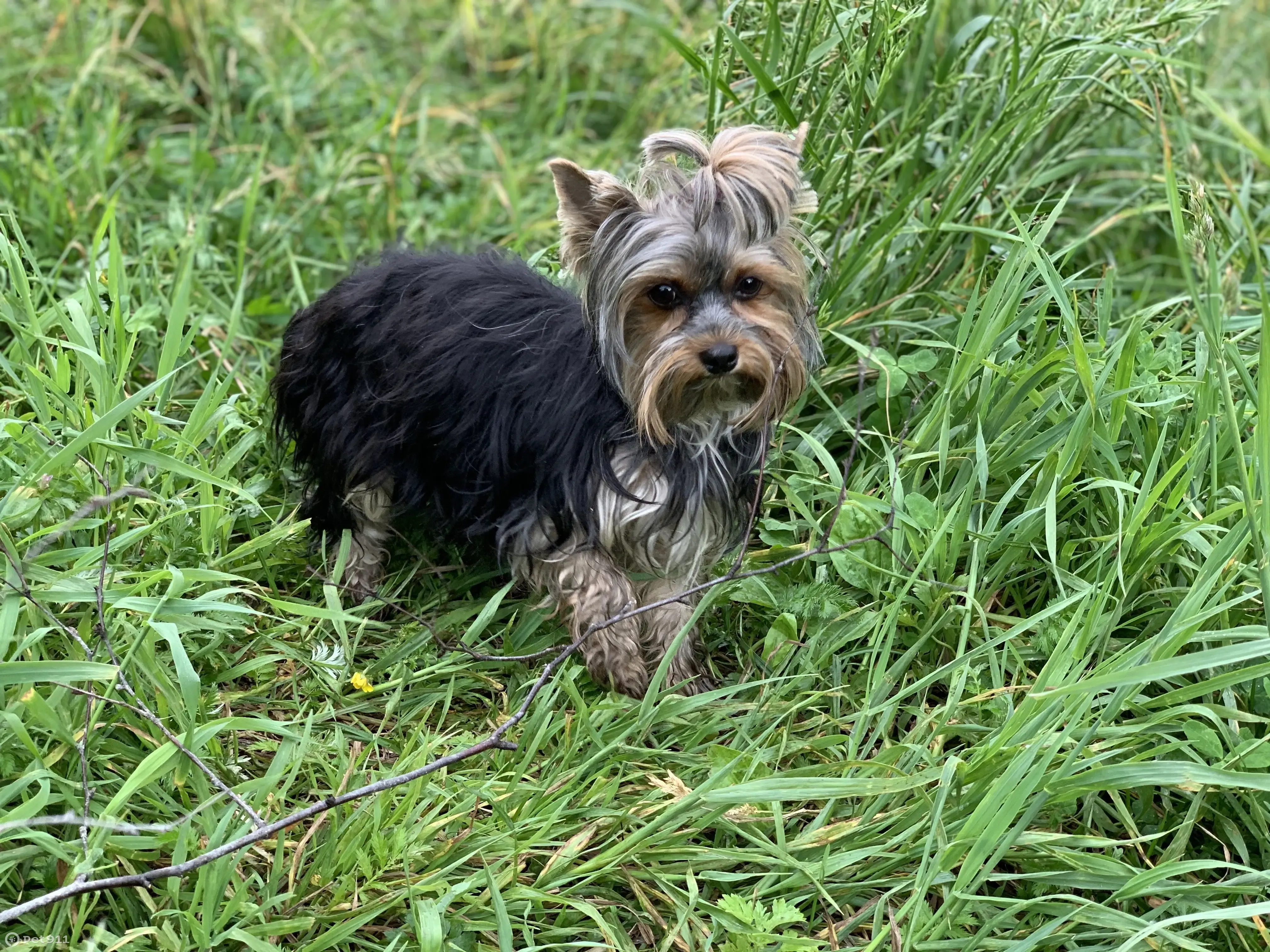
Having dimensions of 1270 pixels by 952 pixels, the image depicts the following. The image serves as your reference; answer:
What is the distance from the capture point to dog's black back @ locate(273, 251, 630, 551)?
3.69 m

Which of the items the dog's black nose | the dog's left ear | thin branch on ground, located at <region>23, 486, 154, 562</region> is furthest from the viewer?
the dog's left ear

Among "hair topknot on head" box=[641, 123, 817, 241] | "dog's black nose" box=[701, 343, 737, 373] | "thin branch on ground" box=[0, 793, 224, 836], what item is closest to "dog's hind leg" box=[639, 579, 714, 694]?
"dog's black nose" box=[701, 343, 737, 373]

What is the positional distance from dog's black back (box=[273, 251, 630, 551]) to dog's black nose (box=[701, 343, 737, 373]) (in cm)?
39

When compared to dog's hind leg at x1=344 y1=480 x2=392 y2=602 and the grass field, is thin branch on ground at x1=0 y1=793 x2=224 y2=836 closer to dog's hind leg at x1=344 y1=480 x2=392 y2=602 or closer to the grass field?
the grass field

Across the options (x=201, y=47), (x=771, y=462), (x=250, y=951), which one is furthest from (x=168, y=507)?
(x=201, y=47)

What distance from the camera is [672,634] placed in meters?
3.96

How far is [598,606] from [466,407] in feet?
2.36

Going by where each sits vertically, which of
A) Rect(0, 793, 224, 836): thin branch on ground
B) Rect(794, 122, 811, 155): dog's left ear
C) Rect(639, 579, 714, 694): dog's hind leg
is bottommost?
Rect(639, 579, 714, 694): dog's hind leg

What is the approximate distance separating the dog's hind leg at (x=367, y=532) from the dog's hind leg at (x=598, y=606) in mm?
642

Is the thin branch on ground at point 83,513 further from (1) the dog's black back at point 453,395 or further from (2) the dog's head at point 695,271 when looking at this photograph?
(2) the dog's head at point 695,271

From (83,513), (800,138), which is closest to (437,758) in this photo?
(83,513)

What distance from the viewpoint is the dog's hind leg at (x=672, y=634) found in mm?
3852

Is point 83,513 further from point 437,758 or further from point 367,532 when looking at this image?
point 367,532

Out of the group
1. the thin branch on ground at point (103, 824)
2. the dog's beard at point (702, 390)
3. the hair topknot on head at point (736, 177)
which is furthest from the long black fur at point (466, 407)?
the thin branch on ground at point (103, 824)
